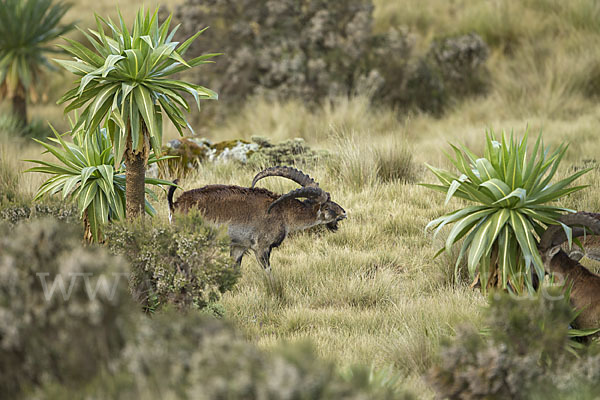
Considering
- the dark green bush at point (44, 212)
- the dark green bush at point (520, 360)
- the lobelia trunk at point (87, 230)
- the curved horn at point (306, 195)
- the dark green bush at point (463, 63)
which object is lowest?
the dark green bush at point (520, 360)

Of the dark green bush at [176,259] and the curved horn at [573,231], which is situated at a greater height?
the curved horn at [573,231]

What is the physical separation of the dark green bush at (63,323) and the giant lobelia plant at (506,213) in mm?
2349

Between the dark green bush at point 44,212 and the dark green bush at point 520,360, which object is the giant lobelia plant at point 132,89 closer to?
the dark green bush at point 44,212

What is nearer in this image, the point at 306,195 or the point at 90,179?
the point at 90,179

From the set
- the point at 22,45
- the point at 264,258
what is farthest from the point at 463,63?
the point at 264,258

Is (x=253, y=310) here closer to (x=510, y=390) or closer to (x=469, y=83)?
(x=510, y=390)

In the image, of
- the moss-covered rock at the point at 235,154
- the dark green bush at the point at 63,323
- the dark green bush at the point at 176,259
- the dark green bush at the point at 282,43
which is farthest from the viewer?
the dark green bush at the point at 282,43

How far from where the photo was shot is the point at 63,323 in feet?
7.57

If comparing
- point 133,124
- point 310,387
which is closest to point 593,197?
point 133,124

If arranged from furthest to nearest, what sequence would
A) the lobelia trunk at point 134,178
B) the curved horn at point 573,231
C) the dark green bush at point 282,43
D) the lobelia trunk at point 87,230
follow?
the dark green bush at point 282,43, the lobelia trunk at point 87,230, the lobelia trunk at point 134,178, the curved horn at point 573,231

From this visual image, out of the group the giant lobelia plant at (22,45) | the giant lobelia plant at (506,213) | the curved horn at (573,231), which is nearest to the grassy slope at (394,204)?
the giant lobelia plant at (506,213)

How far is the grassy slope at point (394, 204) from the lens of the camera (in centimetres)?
424

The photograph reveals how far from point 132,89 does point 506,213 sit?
265cm

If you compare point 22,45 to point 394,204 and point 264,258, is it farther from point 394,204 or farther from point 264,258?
point 264,258
